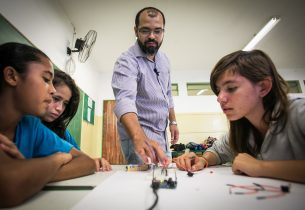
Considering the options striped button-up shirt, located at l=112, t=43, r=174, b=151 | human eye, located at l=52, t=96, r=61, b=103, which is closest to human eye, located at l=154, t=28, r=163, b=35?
striped button-up shirt, located at l=112, t=43, r=174, b=151

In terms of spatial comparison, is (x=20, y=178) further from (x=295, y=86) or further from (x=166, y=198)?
(x=295, y=86)

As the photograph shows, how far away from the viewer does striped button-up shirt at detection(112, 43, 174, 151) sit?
1.37 m

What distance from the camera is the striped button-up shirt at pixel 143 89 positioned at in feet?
4.48

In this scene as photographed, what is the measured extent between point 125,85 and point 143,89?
21 centimetres

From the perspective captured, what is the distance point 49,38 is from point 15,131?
2271 mm

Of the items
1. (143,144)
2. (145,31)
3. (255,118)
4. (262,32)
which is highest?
(262,32)

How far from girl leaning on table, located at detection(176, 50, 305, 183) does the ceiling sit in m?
2.46

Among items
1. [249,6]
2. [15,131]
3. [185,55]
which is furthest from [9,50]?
[185,55]

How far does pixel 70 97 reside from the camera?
1.64 m

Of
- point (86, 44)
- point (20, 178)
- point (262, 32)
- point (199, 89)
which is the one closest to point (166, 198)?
point (20, 178)

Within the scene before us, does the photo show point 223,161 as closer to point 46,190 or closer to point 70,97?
point 46,190

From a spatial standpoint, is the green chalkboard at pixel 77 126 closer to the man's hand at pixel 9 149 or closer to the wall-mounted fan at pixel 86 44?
the wall-mounted fan at pixel 86 44

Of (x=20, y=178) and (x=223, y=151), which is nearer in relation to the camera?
(x=20, y=178)

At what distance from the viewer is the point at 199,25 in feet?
12.1
